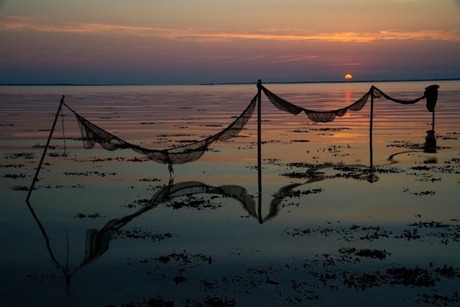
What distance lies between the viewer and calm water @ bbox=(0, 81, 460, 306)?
9398 millimetres

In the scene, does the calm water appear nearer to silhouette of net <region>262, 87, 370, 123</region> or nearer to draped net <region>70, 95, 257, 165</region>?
draped net <region>70, 95, 257, 165</region>

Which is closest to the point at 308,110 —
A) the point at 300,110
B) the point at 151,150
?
the point at 300,110

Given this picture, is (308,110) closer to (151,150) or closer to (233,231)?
(151,150)

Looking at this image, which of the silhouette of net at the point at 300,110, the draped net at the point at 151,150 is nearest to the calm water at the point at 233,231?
the draped net at the point at 151,150

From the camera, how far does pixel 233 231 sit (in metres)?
13.4

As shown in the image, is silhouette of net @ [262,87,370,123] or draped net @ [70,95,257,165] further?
→ silhouette of net @ [262,87,370,123]

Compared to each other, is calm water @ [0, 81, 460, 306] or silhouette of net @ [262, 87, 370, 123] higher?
silhouette of net @ [262, 87, 370, 123]

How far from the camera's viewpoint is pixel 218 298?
8.95 m

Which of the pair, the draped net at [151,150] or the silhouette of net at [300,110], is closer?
the draped net at [151,150]

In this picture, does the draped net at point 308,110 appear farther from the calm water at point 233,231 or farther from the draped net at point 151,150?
the calm water at point 233,231

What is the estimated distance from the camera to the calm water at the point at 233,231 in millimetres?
9398

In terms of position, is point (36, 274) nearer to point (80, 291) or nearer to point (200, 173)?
point (80, 291)

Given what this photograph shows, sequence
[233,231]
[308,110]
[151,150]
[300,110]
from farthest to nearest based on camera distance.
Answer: [308,110], [300,110], [151,150], [233,231]

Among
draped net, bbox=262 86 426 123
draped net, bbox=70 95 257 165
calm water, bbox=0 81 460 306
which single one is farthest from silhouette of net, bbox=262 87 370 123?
calm water, bbox=0 81 460 306
